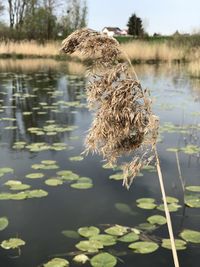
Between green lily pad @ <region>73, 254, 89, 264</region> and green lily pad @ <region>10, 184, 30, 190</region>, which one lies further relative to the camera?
green lily pad @ <region>10, 184, 30, 190</region>

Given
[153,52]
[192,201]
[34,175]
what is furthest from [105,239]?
[153,52]

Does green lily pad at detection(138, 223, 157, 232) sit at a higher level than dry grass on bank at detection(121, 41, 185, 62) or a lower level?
lower

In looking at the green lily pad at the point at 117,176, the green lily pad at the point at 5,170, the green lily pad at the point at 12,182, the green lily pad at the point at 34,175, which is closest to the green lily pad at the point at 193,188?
the green lily pad at the point at 117,176

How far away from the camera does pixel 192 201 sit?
3.37 metres

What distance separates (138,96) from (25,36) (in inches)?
1184

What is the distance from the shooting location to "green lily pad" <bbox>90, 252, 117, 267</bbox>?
7.90 feet

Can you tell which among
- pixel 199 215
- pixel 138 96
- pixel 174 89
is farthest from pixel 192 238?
pixel 174 89

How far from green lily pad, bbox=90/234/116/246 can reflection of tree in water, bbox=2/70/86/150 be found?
282 cm

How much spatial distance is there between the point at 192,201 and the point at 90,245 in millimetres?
1137

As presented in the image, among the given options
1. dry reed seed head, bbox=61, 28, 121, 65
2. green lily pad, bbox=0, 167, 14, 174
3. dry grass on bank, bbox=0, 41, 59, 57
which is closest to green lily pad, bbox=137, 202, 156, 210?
green lily pad, bbox=0, 167, 14, 174

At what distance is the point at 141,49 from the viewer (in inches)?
822

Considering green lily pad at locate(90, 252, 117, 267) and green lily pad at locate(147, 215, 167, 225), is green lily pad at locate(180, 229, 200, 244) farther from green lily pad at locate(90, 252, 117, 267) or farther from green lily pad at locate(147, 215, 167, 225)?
green lily pad at locate(90, 252, 117, 267)

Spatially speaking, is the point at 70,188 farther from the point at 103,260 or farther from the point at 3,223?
the point at 103,260

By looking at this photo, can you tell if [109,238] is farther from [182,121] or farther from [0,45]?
[0,45]
